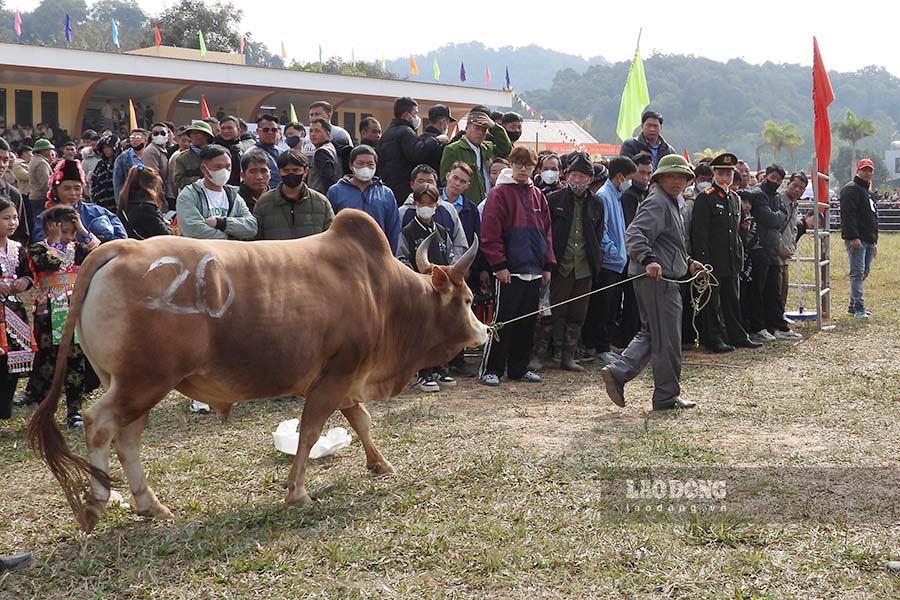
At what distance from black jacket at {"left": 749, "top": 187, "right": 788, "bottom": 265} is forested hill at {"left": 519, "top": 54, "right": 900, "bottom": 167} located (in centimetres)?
10408

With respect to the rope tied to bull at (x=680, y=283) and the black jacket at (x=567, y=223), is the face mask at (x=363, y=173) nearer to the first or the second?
the rope tied to bull at (x=680, y=283)

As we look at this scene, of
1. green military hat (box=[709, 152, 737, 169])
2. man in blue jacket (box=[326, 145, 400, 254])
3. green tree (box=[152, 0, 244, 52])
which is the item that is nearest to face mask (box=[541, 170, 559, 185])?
green military hat (box=[709, 152, 737, 169])

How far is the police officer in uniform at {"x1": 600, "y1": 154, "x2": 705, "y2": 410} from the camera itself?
26.0ft

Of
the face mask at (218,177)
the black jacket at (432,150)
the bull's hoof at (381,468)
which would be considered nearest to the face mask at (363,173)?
the face mask at (218,177)

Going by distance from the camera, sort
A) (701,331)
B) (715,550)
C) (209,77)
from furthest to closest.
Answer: (209,77) < (701,331) < (715,550)

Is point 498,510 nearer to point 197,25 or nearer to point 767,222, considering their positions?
point 767,222

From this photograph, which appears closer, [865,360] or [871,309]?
[865,360]

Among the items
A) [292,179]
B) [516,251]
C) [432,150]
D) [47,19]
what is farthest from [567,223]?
[47,19]

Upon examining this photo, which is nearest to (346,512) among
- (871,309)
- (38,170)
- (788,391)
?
(788,391)

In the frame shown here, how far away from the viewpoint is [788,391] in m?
8.69

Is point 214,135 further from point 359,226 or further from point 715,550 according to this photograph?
point 715,550

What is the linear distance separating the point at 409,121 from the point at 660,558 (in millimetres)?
6657

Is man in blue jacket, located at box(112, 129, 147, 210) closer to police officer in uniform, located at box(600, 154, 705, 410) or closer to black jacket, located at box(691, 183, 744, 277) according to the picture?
police officer in uniform, located at box(600, 154, 705, 410)

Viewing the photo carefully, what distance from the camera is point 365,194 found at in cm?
877
